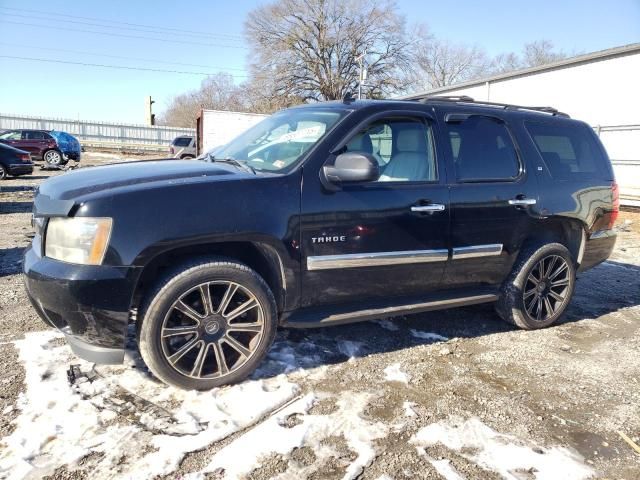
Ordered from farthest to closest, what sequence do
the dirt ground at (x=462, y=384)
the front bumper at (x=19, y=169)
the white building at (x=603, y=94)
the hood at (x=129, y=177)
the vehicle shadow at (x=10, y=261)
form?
the front bumper at (x=19, y=169) → the white building at (x=603, y=94) → the vehicle shadow at (x=10, y=261) → the hood at (x=129, y=177) → the dirt ground at (x=462, y=384)

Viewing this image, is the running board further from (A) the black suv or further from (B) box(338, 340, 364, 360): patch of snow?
(B) box(338, 340, 364, 360): patch of snow

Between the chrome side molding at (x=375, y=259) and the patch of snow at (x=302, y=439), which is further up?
the chrome side molding at (x=375, y=259)

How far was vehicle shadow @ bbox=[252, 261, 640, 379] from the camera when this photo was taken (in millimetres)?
3656

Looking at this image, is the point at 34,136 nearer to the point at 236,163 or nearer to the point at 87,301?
the point at 236,163

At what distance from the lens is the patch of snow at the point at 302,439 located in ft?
8.00

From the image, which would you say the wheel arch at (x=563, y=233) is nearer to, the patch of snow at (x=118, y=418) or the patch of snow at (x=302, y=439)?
the patch of snow at (x=302, y=439)

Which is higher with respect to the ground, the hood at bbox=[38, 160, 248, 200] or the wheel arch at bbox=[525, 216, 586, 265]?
the hood at bbox=[38, 160, 248, 200]

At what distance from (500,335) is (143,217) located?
10.5 ft

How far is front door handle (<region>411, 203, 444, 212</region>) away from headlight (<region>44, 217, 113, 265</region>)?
6.75 ft

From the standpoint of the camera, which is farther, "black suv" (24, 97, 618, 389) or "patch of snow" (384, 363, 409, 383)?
"patch of snow" (384, 363, 409, 383)

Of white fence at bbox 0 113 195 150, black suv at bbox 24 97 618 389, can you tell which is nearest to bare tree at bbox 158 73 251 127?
white fence at bbox 0 113 195 150

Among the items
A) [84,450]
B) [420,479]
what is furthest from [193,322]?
[420,479]

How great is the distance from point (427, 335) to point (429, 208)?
1217mm

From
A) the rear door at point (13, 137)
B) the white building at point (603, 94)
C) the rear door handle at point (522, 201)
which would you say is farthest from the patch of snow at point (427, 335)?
the rear door at point (13, 137)
